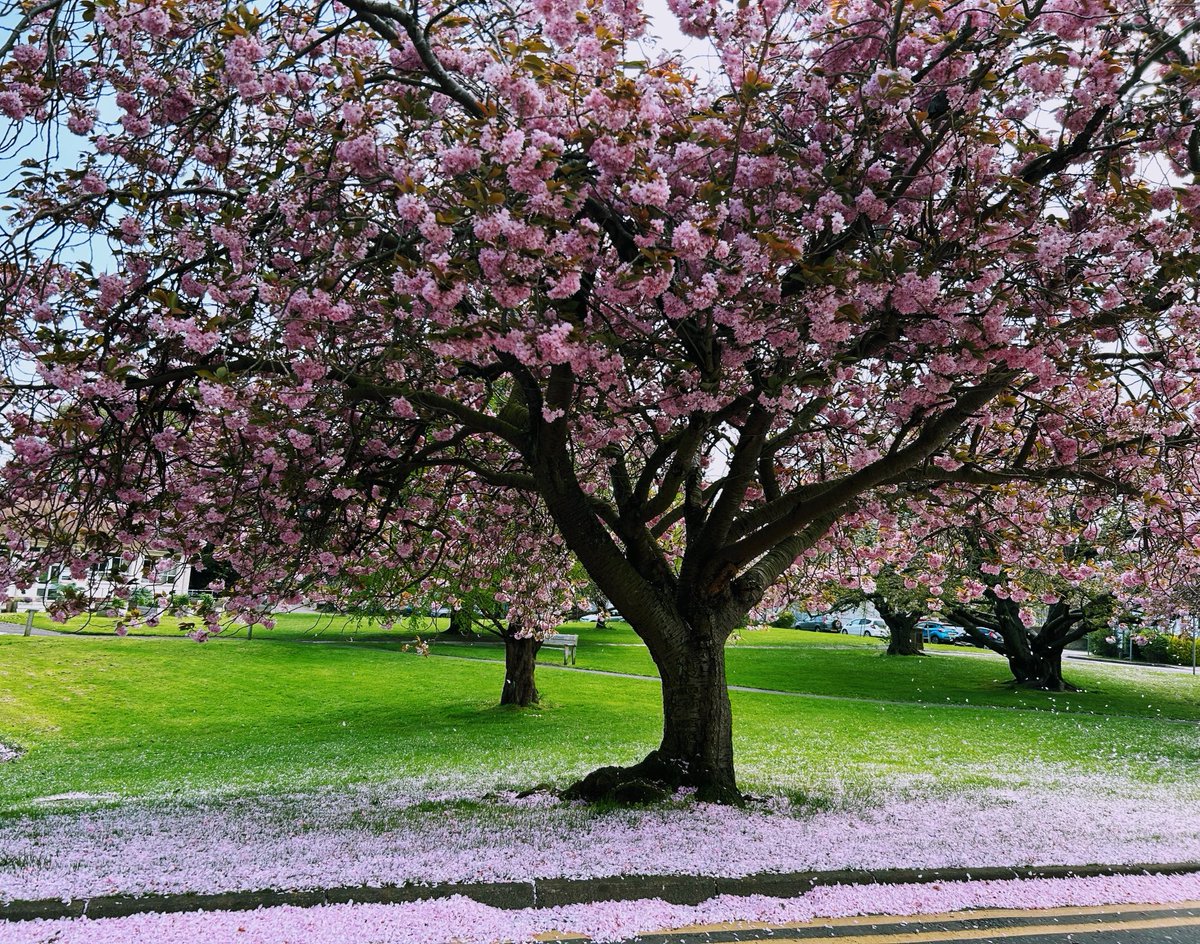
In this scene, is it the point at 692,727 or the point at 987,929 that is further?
the point at 692,727

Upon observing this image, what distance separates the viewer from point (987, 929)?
16.2 feet

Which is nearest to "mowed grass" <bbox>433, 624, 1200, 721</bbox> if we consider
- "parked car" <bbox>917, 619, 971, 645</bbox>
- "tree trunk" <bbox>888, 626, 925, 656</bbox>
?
"tree trunk" <bbox>888, 626, 925, 656</bbox>

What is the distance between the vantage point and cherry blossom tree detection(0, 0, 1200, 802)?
4.88 m

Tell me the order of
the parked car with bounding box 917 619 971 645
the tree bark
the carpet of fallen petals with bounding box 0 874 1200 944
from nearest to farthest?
1. the carpet of fallen petals with bounding box 0 874 1200 944
2. the tree bark
3. the parked car with bounding box 917 619 971 645

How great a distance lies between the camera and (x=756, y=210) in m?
5.31

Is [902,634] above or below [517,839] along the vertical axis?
below

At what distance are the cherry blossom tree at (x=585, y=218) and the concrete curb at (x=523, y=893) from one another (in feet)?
9.83

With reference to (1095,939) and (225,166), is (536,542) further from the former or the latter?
(1095,939)

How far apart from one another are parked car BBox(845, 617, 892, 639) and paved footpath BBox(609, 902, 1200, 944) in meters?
60.8

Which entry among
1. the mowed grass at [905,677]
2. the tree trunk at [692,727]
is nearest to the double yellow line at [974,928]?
the tree trunk at [692,727]

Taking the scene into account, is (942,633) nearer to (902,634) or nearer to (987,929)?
(902,634)

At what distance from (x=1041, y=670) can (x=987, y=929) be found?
26756 millimetres

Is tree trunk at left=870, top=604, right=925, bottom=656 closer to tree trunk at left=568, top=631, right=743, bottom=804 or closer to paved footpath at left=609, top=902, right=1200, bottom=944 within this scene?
tree trunk at left=568, top=631, right=743, bottom=804

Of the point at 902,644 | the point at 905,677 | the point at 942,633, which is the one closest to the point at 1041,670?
the point at 905,677
